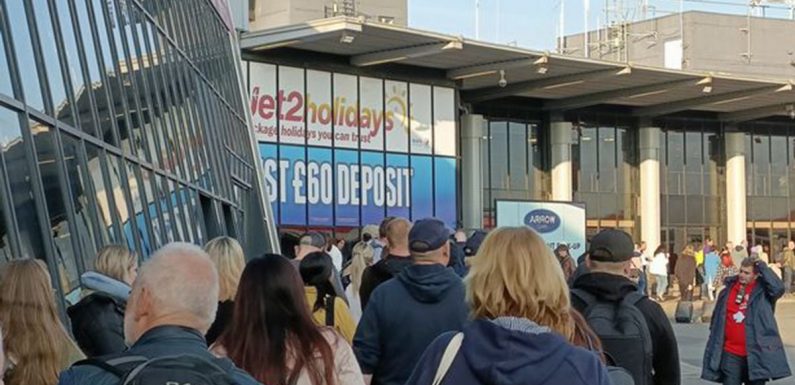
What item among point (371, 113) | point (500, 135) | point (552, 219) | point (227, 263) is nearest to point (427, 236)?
point (227, 263)

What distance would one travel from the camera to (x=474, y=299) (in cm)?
371

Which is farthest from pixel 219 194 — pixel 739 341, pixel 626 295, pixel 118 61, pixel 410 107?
pixel 410 107

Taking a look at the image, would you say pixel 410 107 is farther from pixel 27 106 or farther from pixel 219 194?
pixel 27 106

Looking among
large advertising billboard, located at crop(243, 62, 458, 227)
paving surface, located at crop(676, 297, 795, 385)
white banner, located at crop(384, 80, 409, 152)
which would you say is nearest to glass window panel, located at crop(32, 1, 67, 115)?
paving surface, located at crop(676, 297, 795, 385)

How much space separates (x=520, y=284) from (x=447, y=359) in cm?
32

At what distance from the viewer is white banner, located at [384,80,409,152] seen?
3862cm

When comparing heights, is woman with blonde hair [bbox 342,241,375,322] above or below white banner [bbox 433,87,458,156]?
above

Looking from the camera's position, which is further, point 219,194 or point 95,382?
point 219,194

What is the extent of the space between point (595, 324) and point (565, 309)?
4.86ft

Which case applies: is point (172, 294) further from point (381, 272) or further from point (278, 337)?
point (381, 272)

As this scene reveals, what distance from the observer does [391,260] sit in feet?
24.5

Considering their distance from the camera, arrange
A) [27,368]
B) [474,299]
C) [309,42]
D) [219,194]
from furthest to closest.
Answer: [309,42] → [219,194] → [27,368] → [474,299]

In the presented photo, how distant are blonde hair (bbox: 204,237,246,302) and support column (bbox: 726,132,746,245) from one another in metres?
46.4

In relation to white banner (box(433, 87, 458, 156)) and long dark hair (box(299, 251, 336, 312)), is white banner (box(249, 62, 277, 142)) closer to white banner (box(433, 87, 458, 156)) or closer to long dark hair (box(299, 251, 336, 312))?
white banner (box(433, 87, 458, 156))
